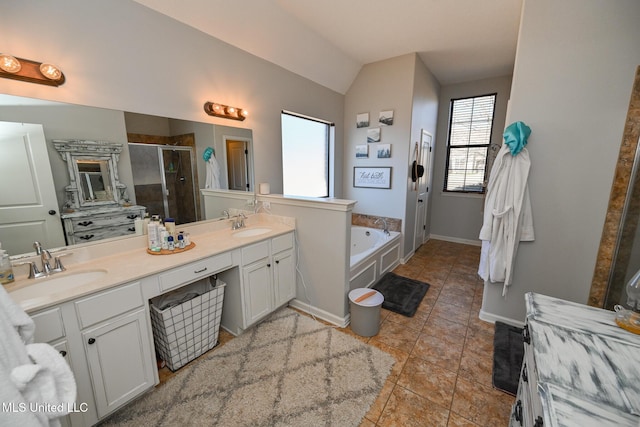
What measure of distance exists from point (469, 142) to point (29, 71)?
534cm

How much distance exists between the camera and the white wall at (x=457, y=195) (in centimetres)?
416

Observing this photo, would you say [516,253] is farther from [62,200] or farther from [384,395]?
[62,200]

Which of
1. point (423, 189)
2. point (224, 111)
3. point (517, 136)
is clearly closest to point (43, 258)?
point (224, 111)

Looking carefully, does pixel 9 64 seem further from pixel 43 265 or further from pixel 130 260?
pixel 130 260

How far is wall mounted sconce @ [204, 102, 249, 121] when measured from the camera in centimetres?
223

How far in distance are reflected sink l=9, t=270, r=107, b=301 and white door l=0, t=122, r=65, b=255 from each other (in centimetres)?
21

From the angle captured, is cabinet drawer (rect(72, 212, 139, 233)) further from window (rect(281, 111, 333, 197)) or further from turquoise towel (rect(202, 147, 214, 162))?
window (rect(281, 111, 333, 197))

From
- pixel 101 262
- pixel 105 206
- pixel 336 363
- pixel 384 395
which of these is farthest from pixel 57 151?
pixel 384 395

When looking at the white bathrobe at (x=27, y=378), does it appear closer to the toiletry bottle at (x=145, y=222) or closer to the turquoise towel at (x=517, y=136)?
the toiletry bottle at (x=145, y=222)

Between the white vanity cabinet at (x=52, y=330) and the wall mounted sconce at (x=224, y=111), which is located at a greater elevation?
the wall mounted sconce at (x=224, y=111)

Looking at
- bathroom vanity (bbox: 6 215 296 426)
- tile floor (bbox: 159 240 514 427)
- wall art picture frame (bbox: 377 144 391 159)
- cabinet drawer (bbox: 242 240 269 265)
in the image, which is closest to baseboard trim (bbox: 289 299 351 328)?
tile floor (bbox: 159 240 514 427)

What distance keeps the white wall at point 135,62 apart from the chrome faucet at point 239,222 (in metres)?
0.51

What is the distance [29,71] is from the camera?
4.59ft

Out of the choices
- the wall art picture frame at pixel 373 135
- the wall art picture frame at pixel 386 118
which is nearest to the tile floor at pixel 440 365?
the wall art picture frame at pixel 373 135
